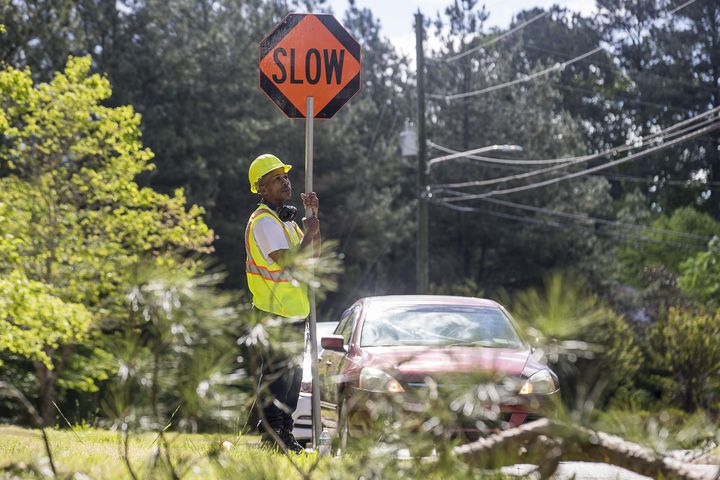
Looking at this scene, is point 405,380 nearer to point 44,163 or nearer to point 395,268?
point 44,163

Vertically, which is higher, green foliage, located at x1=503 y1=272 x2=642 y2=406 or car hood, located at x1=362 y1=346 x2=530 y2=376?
green foliage, located at x1=503 y1=272 x2=642 y2=406

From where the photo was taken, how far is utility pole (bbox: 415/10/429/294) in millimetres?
31047

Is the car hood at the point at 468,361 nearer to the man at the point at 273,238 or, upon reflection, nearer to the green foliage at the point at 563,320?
the green foliage at the point at 563,320

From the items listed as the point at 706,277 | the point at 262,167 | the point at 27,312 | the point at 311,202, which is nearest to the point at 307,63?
the point at 262,167

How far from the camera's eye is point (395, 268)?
1957 inches

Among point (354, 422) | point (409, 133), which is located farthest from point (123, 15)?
point (354, 422)

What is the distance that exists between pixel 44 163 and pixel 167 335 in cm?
1780

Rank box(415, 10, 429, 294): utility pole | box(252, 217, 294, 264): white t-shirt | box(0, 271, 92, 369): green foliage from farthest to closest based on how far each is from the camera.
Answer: box(415, 10, 429, 294): utility pole, box(0, 271, 92, 369): green foliage, box(252, 217, 294, 264): white t-shirt

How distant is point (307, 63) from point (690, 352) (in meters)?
21.1

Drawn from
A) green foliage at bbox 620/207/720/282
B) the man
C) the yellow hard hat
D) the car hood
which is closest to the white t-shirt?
the man

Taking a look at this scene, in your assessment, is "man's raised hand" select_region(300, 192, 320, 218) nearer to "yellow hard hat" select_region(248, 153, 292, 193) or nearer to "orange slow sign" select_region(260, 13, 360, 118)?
"yellow hard hat" select_region(248, 153, 292, 193)

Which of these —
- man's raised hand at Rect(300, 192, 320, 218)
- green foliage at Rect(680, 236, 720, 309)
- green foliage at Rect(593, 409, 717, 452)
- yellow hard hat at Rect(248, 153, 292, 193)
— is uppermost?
yellow hard hat at Rect(248, 153, 292, 193)

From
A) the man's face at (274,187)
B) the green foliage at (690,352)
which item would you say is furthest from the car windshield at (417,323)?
the green foliage at (690,352)

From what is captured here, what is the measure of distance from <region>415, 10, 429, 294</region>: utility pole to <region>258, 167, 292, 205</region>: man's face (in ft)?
77.1
